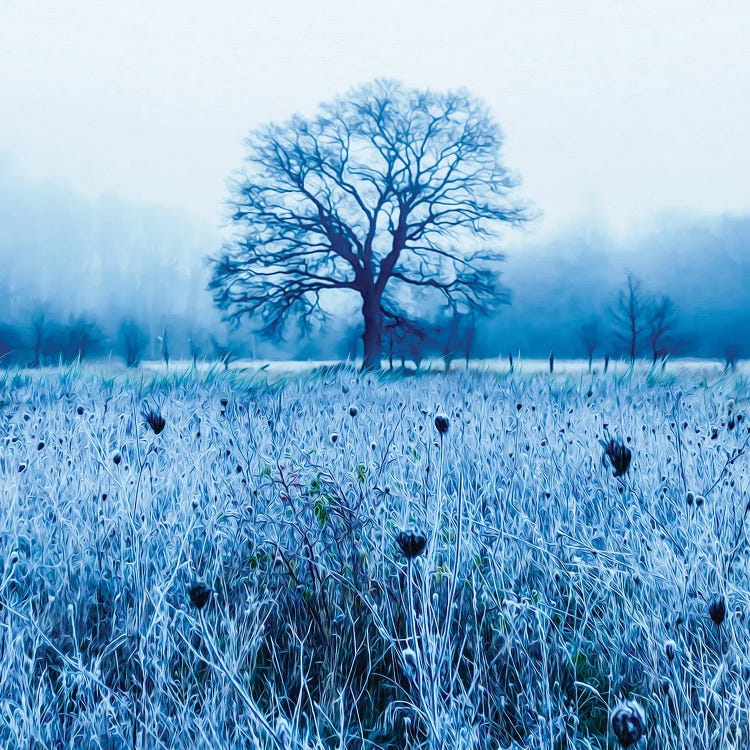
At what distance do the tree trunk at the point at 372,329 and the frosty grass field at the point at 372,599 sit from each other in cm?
1131

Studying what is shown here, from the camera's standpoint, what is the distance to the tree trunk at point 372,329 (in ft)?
49.2

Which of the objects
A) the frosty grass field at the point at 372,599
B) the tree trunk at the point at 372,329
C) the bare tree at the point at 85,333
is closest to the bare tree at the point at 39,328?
the bare tree at the point at 85,333

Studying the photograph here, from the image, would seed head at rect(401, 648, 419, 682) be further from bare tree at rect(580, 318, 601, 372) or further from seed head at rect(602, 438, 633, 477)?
bare tree at rect(580, 318, 601, 372)

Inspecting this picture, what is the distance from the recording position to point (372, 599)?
6.34 ft

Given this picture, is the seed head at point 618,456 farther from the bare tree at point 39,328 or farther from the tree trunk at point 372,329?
the bare tree at point 39,328

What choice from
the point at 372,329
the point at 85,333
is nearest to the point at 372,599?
the point at 372,329

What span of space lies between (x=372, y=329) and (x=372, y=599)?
13.5 meters

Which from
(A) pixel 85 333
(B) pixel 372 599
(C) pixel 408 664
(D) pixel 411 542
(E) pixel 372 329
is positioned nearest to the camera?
(D) pixel 411 542

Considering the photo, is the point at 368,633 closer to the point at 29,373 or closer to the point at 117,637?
the point at 117,637

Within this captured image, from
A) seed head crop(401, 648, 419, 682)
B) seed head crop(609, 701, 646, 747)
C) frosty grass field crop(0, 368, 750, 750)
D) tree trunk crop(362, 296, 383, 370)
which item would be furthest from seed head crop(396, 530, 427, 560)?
tree trunk crop(362, 296, 383, 370)

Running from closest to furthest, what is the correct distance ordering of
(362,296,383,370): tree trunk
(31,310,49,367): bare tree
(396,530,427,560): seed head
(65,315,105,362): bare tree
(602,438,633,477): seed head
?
(396,530,427,560): seed head → (602,438,633,477): seed head → (362,296,383,370): tree trunk → (65,315,105,362): bare tree → (31,310,49,367): bare tree

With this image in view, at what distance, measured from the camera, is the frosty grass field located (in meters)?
1.45

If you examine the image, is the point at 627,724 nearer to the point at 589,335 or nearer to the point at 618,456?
the point at 618,456

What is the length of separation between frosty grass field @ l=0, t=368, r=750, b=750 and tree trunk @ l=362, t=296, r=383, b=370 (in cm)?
1131
